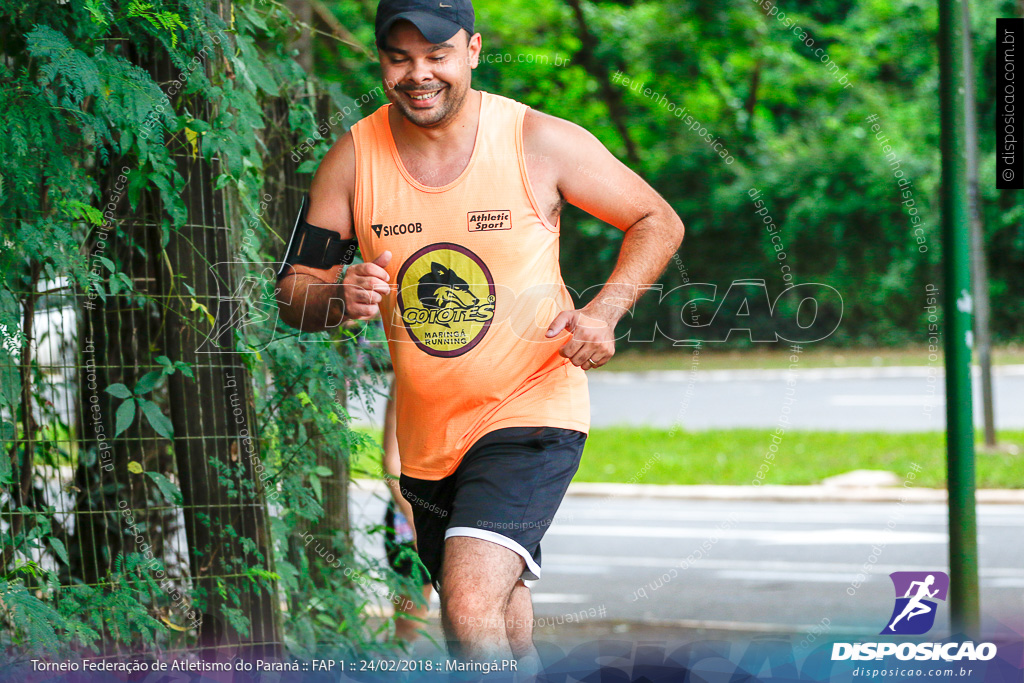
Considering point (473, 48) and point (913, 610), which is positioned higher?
point (473, 48)

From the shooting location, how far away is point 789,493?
9727 millimetres

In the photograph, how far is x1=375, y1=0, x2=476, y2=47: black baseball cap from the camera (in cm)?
283

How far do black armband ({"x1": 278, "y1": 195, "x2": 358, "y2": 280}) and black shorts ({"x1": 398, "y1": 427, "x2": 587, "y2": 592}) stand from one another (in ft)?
2.22

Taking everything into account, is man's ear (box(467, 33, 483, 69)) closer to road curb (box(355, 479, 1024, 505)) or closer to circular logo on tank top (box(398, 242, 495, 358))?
circular logo on tank top (box(398, 242, 495, 358))

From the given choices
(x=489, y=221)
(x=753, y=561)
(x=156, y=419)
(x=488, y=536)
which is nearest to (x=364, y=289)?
(x=489, y=221)

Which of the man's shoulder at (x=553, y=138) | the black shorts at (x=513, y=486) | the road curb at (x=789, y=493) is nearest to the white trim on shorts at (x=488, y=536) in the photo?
the black shorts at (x=513, y=486)

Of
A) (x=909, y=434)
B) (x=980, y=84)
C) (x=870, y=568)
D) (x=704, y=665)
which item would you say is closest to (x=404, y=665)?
(x=704, y=665)

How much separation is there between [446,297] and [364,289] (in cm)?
24

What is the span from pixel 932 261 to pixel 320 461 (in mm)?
15897

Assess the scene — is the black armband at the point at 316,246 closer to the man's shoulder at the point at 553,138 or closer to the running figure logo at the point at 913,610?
the man's shoulder at the point at 553,138

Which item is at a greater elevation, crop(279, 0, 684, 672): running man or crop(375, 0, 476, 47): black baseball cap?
crop(375, 0, 476, 47): black baseball cap

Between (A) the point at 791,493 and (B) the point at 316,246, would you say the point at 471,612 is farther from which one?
(A) the point at 791,493

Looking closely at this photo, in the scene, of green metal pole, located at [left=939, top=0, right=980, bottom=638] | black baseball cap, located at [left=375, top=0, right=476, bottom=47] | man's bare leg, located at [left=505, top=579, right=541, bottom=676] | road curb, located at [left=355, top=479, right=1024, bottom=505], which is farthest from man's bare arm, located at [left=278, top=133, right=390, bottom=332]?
road curb, located at [left=355, top=479, right=1024, bottom=505]

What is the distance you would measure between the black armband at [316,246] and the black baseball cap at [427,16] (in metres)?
0.55
